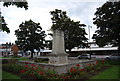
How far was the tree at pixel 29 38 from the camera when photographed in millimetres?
37562

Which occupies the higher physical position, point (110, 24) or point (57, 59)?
point (110, 24)

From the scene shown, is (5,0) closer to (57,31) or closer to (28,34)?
(57,31)

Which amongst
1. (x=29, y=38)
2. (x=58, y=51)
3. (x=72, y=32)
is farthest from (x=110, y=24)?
(x=29, y=38)

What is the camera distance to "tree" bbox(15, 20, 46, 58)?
37562 mm

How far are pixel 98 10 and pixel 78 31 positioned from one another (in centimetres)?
933

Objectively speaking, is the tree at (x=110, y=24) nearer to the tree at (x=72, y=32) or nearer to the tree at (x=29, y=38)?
the tree at (x=72, y=32)

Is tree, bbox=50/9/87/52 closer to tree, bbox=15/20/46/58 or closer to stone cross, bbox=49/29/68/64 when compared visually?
tree, bbox=15/20/46/58

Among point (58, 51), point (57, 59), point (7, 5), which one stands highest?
point (7, 5)

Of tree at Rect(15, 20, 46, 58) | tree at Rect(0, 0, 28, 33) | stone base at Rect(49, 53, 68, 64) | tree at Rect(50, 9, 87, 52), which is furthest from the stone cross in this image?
tree at Rect(15, 20, 46, 58)

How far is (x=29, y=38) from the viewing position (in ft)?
125

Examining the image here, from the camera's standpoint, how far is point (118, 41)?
2033cm

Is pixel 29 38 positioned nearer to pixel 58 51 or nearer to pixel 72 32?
pixel 72 32

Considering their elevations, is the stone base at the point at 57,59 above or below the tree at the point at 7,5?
below

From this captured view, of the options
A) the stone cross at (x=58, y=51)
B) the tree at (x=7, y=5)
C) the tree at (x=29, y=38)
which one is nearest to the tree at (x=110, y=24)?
the stone cross at (x=58, y=51)
